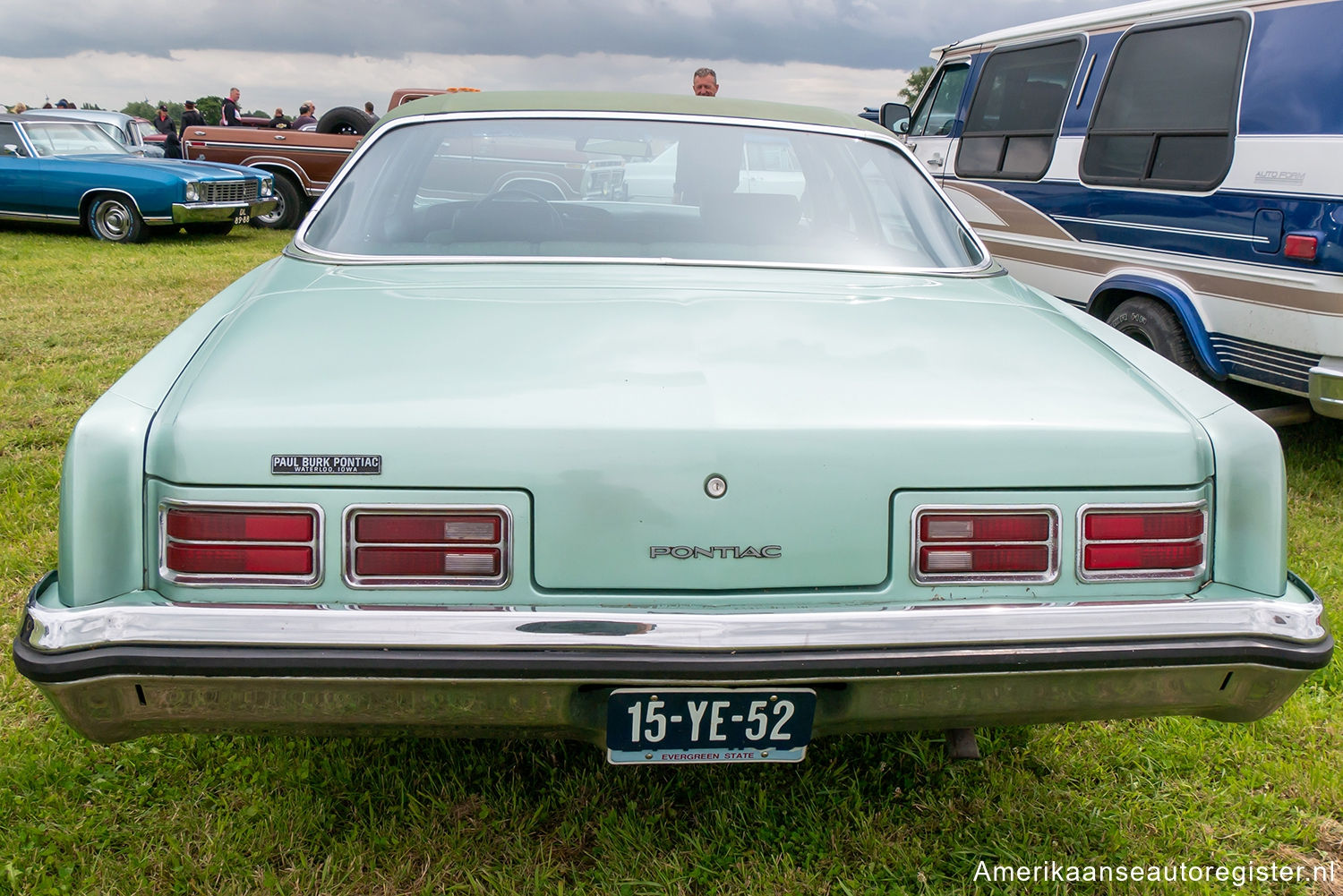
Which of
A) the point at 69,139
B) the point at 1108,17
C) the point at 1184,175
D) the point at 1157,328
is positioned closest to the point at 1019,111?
the point at 1108,17

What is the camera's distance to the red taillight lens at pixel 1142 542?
1706mm

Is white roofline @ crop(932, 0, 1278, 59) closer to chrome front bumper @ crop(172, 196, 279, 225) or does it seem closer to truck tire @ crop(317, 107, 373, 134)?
chrome front bumper @ crop(172, 196, 279, 225)

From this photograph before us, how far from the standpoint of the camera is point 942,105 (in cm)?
671

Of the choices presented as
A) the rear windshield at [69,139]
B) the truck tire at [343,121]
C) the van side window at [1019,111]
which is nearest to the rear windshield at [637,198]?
the van side window at [1019,111]

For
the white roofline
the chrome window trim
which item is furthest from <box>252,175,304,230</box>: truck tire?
the chrome window trim

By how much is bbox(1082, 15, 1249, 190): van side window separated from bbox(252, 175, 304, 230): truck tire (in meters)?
10.7

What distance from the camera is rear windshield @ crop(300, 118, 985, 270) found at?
2619mm

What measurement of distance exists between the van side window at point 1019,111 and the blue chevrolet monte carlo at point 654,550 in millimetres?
4168

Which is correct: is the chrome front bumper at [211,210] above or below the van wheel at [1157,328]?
above

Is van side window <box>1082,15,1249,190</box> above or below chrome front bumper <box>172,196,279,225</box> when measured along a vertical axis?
above

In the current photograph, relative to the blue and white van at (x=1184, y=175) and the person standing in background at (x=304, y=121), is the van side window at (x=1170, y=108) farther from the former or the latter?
the person standing in background at (x=304, y=121)

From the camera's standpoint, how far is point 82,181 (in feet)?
37.4

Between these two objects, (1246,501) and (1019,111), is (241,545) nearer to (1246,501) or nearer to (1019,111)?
(1246,501)

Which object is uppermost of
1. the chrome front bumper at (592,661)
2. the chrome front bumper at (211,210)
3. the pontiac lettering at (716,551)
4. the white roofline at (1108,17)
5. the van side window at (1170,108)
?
the white roofline at (1108,17)
